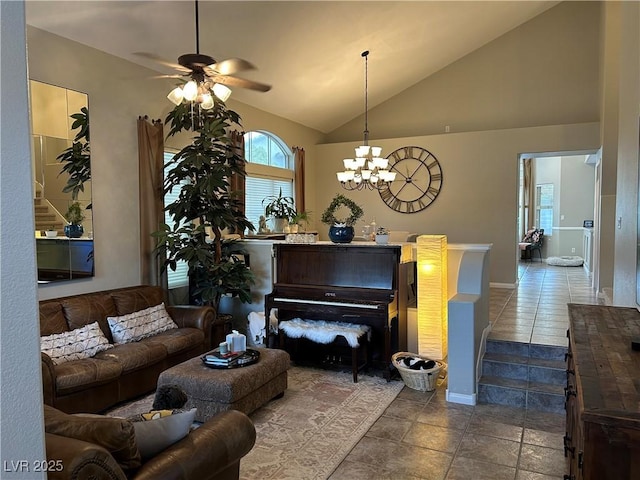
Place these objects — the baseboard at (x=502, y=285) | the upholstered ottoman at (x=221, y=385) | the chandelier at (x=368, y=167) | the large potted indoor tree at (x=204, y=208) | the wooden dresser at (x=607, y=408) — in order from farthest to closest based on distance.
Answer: the baseboard at (x=502, y=285), the chandelier at (x=368, y=167), the large potted indoor tree at (x=204, y=208), the upholstered ottoman at (x=221, y=385), the wooden dresser at (x=607, y=408)

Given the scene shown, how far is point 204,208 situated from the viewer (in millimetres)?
4844

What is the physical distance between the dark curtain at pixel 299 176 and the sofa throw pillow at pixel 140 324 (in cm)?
409

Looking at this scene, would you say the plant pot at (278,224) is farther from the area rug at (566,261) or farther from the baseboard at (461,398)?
the area rug at (566,261)

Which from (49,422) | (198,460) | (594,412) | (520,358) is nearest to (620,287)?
(520,358)

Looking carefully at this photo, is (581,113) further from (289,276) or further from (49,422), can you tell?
(49,422)

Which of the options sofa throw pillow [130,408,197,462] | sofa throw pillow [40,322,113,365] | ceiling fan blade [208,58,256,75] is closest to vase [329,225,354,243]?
ceiling fan blade [208,58,256,75]

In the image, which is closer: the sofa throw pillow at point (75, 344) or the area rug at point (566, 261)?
the sofa throw pillow at point (75, 344)

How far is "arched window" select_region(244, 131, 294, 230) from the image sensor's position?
716 centimetres

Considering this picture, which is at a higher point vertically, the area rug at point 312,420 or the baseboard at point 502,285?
the baseboard at point 502,285

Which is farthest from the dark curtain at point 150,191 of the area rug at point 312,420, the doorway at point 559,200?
the doorway at point 559,200

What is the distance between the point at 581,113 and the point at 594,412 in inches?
299

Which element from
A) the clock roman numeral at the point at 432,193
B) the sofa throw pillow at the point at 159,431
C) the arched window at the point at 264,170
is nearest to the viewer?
the sofa throw pillow at the point at 159,431

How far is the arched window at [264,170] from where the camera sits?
7.16 meters

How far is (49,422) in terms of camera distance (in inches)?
63.2
